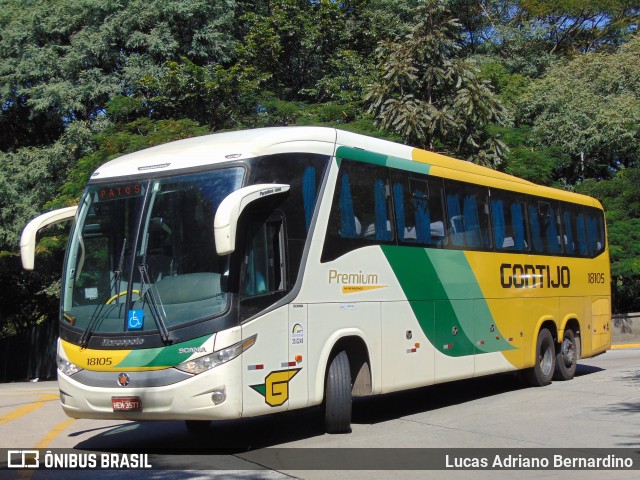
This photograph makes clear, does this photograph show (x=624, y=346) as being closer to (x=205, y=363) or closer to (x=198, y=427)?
(x=198, y=427)

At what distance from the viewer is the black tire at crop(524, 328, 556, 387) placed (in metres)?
15.3

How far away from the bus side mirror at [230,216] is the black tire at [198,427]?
3.31m

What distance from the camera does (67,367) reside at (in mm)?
9156

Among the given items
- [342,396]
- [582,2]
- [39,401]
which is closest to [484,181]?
[342,396]

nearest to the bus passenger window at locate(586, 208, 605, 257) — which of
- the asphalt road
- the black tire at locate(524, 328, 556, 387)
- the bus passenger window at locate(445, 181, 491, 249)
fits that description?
the black tire at locate(524, 328, 556, 387)

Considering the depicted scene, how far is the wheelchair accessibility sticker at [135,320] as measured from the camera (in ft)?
28.7

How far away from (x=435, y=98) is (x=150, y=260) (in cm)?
1697

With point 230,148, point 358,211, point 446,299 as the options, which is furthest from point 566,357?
point 230,148

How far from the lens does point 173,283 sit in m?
8.84

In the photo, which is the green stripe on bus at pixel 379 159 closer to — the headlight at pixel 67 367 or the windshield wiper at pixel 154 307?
the windshield wiper at pixel 154 307

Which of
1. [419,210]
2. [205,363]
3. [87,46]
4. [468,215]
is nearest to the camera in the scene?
[205,363]

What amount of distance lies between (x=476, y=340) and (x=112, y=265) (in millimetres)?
6538

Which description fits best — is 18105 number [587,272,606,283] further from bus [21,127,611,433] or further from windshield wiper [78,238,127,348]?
windshield wiper [78,238,127,348]

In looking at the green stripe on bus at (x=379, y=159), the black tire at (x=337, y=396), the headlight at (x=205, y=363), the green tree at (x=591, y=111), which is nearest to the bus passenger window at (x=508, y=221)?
the green stripe on bus at (x=379, y=159)
